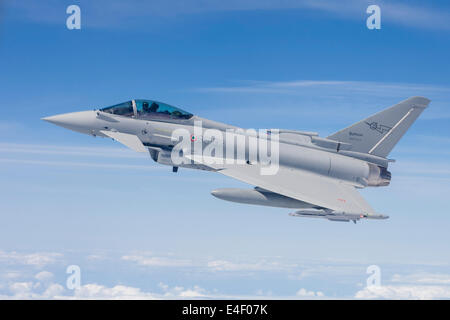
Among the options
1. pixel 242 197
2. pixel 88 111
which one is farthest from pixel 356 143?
pixel 88 111

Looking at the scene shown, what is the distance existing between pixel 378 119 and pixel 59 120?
13641 mm

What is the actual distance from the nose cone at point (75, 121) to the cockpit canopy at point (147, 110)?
2.47 ft

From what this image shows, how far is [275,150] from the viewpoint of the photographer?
69.6 ft

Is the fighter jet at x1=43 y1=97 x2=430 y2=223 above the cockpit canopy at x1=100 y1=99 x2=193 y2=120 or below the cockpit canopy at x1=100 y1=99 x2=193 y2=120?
below

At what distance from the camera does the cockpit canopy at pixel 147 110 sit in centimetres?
2098

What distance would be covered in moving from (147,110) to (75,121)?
2935mm

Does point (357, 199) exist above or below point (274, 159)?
below

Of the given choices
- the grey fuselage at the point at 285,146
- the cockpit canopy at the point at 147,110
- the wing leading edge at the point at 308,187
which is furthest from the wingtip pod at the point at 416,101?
the cockpit canopy at the point at 147,110

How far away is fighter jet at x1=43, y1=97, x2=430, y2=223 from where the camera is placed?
1986 cm

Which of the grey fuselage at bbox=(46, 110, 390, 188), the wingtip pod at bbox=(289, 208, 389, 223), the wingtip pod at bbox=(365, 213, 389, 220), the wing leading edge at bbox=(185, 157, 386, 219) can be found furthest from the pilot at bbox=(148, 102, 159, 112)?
the wingtip pod at bbox=(365, 213, 389, 220)

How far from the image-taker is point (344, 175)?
856 inches

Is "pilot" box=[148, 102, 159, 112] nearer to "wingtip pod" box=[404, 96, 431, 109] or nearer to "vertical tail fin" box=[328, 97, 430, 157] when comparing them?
"vertical tail fin" box=[328, 97, 430, 157]
